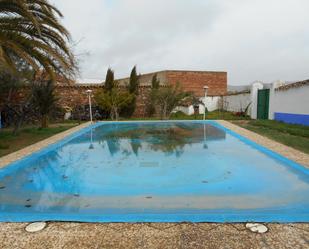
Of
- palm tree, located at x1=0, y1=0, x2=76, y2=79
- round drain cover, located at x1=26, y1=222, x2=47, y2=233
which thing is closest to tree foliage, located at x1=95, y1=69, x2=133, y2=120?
palm tree, located at x1=0, y1=0, x2=76, y2=79

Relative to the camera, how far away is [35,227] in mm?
3527

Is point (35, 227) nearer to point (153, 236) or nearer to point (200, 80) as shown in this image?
point (153, 236)

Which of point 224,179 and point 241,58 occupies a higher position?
point 241,58

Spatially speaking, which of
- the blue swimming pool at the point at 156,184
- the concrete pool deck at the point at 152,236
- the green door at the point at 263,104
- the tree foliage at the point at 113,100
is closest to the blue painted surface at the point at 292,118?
the green door at the point at 263,104

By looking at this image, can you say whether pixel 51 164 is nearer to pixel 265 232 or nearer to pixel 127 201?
pixel 127 201

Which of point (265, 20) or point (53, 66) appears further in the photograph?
point (265, 20)

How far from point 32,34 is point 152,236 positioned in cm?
712

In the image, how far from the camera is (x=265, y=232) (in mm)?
3301

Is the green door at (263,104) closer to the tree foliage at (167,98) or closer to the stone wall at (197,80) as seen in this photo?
the tree foliage at (167,98)

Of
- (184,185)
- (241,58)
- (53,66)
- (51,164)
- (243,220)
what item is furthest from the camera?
(241,58)

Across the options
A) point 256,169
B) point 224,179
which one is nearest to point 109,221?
point 224,179

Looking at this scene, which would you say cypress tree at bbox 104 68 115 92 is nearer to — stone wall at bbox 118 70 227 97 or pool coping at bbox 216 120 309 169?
stone wall at bbox 118 70 227 97

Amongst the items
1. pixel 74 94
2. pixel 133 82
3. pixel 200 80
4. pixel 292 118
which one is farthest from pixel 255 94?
pixel 74 94

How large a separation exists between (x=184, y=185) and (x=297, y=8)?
1193 cm
